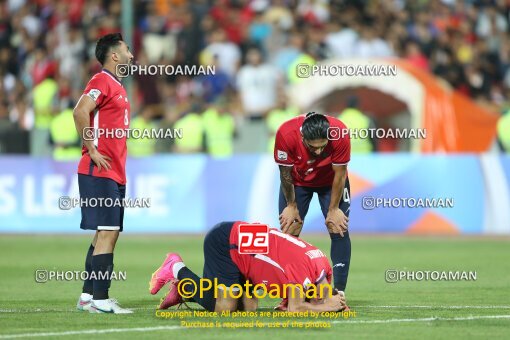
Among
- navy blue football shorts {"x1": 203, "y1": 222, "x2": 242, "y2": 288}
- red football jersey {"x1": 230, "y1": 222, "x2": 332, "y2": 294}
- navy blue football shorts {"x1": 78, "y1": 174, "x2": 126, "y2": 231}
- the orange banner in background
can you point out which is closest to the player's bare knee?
navy blue football shorts {"x1": 203, "y1": 222, "x2": 242, "y2": 288}

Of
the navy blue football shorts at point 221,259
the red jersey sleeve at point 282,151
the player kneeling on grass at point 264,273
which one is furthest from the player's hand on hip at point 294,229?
the navy blue football shorts at point 221,259

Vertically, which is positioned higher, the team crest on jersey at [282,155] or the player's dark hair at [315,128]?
the player's dark hair at [315,128]

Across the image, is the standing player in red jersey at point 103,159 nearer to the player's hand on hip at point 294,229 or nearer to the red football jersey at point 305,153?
the red football jersey at point 305,153

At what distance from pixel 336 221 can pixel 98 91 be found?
99.2 inches

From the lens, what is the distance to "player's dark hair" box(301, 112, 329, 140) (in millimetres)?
10688

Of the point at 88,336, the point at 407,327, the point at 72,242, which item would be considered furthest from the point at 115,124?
the point at 72,242

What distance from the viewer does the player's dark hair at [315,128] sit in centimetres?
1069

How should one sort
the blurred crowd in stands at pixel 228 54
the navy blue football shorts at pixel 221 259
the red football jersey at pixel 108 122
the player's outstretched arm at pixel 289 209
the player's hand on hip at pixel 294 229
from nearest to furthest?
Result: the navy blue football shorts at pixel 221 259 < the red football jersey at pixel 108 122 < the player's outstretched arm at pixel 289 209 < the player's hand on hip at pixel 294 229 < the blurred crowd in stands at pixel 228 54

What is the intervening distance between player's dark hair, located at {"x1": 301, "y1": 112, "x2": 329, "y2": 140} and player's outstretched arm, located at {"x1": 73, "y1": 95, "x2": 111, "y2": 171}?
6.06 feet

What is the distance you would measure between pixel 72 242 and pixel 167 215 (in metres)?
1.93

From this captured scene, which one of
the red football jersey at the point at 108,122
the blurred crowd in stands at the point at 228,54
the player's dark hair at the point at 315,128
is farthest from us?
the blurred crowd in stands at the point at 228,54

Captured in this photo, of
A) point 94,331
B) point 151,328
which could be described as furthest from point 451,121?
point 94,331

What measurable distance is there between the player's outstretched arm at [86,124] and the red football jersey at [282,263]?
1392mm

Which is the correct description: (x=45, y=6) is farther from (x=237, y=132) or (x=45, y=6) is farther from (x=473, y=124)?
(x=473, y=124)
